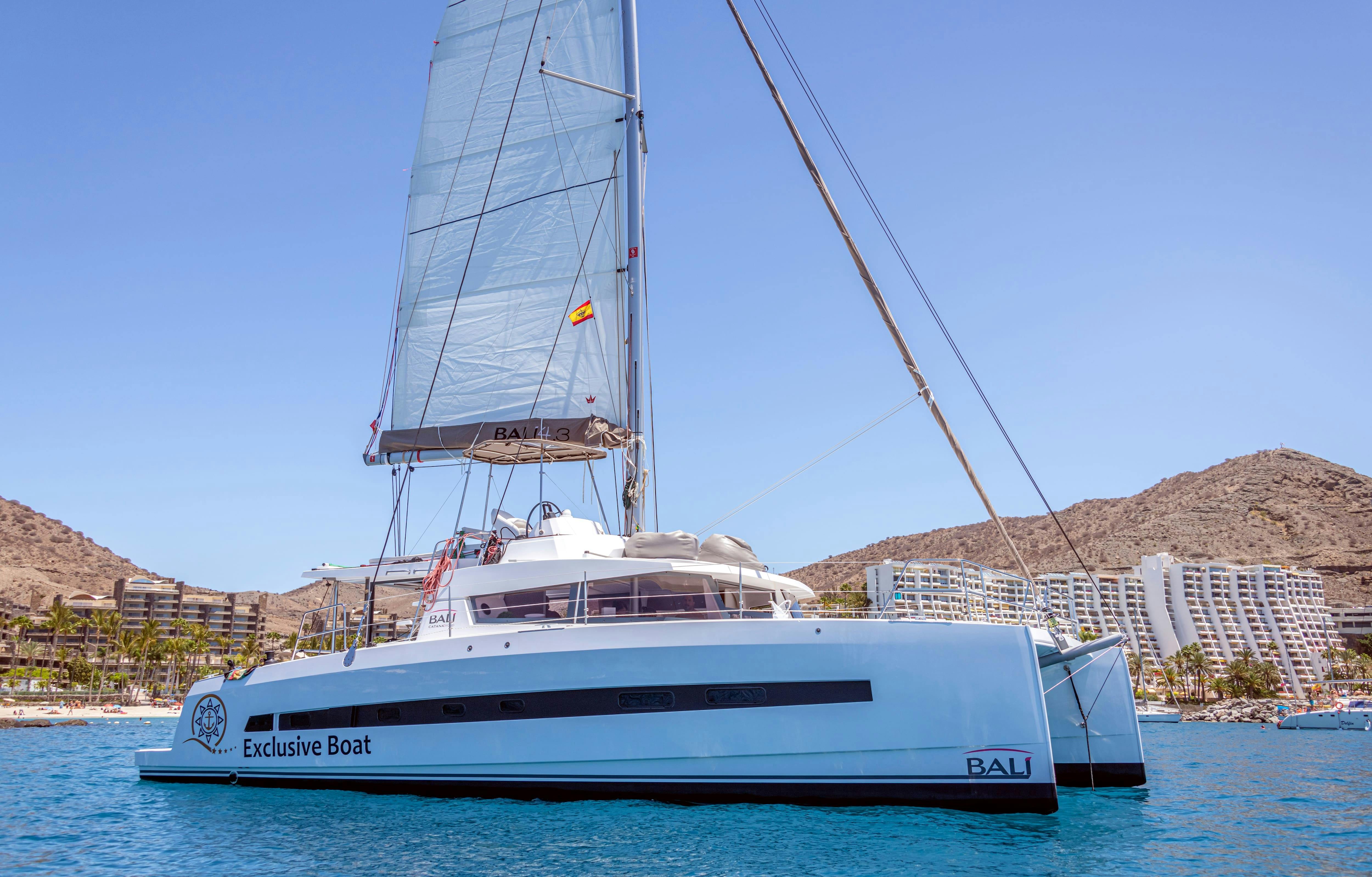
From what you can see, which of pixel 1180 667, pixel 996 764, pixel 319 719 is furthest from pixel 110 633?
pixel 1180 667

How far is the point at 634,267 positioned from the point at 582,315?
1.15m

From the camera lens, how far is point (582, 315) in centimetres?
1411

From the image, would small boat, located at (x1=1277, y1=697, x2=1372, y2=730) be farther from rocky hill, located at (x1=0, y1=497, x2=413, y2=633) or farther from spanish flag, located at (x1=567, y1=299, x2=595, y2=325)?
rocky hill, located at (x1=0, y1=497, x2=413, y2=633)

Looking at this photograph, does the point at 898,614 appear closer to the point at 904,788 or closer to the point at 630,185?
the point at 904,788

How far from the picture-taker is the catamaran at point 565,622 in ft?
29.7

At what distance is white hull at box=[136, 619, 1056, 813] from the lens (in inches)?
352

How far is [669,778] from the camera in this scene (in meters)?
9.46

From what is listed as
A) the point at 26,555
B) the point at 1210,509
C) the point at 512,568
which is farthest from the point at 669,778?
the point at 26,555

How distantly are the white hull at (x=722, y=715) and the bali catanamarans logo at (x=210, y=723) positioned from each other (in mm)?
2868

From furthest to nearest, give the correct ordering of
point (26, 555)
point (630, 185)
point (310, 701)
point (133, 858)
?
point (26, 555) < point (630, 185) < point (310, 701) < point (133, 858)

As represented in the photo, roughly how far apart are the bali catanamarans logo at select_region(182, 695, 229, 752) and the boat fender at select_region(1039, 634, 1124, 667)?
11.0 m

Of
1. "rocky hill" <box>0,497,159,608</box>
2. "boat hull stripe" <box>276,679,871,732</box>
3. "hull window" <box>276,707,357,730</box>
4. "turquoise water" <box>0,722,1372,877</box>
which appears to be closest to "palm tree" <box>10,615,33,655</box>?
"rocky hill" <box>0,497,159,608</box>

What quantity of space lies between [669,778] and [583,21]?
12938 millimetres

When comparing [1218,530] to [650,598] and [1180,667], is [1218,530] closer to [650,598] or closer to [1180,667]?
[1180,667]
